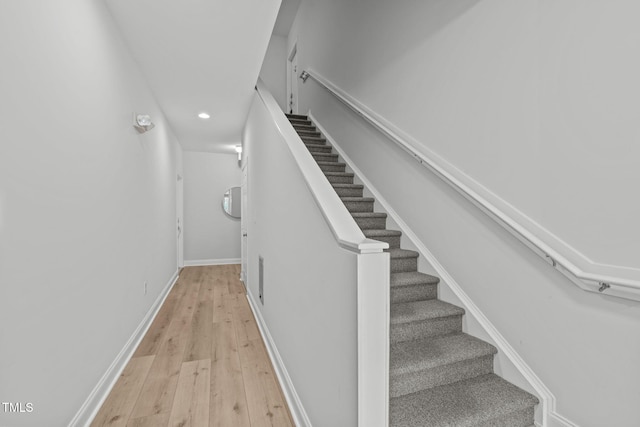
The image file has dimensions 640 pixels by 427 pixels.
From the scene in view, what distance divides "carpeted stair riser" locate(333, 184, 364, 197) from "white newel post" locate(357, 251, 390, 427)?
2122 mm

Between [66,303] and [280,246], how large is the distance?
122 centimetres

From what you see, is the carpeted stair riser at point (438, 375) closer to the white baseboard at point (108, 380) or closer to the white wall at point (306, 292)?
the white wall at point (306, 292)

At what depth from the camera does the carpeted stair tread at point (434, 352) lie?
62.2 inches

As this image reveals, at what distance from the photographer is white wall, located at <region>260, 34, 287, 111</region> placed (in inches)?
258

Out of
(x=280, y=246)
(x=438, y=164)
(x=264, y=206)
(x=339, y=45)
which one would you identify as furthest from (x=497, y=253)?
(x=339, y=45)

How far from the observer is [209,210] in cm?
667

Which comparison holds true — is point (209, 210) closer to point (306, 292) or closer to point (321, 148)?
point (321, 148)

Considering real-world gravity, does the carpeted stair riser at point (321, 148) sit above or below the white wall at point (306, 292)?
above

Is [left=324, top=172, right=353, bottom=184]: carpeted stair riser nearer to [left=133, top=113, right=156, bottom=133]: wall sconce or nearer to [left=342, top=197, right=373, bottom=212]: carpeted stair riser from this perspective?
[left=342, top=197, right=373, bottom=212]: carpeted stair riser

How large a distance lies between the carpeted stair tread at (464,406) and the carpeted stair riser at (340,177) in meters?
2.25

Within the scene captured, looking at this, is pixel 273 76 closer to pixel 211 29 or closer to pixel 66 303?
pixel 211 29

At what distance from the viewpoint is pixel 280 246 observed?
2.20 metres

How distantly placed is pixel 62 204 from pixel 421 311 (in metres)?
2.07

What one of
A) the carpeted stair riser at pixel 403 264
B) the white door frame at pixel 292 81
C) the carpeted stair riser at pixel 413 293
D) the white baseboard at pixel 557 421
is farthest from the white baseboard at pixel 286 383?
the white door frame at pixel 292 81
